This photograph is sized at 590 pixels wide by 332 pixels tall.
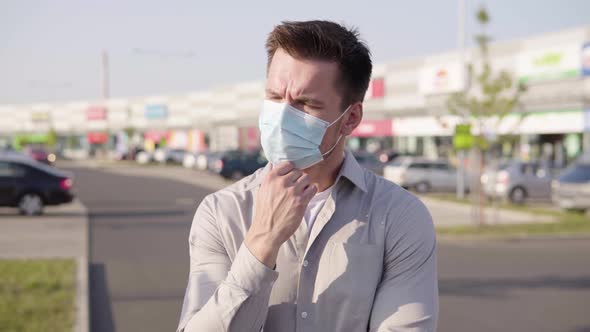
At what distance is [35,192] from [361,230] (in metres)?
20.3

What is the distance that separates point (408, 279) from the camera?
2445 mm

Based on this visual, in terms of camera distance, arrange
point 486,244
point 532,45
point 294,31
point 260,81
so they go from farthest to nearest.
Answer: point 260,81 < point 532,45 < point 486,244 < point 294,31

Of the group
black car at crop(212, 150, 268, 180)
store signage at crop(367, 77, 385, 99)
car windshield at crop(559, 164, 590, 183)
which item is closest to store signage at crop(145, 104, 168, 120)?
store signage at crop(367, 77, 385, 99)

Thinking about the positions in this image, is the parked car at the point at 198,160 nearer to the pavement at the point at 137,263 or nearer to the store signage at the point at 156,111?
the pavement at the point at 137,263

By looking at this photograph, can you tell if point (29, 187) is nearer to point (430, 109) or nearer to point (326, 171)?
point (326, 171)

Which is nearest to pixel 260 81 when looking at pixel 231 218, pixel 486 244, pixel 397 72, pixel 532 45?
pixel 397 72

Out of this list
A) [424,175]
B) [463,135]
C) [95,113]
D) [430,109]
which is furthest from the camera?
[95,113]

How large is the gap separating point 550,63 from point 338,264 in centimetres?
4255

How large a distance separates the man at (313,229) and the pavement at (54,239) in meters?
5.61

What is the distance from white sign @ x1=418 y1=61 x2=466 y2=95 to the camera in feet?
168

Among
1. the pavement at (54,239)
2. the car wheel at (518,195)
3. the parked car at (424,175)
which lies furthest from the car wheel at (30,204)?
the parked car at (424,175)

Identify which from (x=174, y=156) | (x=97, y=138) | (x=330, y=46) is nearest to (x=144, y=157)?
(x=174, y=156)

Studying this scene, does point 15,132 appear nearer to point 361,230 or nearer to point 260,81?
point 260,81

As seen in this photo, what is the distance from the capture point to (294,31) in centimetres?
244
